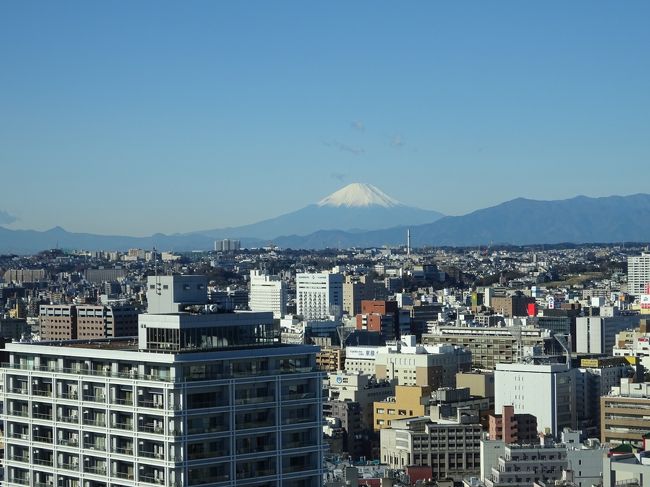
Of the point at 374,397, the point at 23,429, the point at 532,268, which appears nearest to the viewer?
the point at 23,429

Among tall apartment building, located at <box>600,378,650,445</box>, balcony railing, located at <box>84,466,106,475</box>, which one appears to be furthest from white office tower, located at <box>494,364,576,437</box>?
balcony railing, located at <box>84,466,106,475</box>

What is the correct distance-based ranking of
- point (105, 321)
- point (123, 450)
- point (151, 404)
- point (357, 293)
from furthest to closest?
1. point (357, 293)
2. point (105, 321)
3. point (123, 450)
4. point (151, 404)

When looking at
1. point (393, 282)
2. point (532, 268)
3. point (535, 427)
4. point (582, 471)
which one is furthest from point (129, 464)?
point (532, 268)

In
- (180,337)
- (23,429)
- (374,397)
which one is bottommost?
(374,397)

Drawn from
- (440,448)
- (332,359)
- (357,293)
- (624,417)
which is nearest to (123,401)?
(440,448)

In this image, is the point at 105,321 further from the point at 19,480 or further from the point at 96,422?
the point at 96,422

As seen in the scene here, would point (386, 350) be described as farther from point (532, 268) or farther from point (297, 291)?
point (532, 268)

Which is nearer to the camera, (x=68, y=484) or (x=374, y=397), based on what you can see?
(x=68, y=484)
